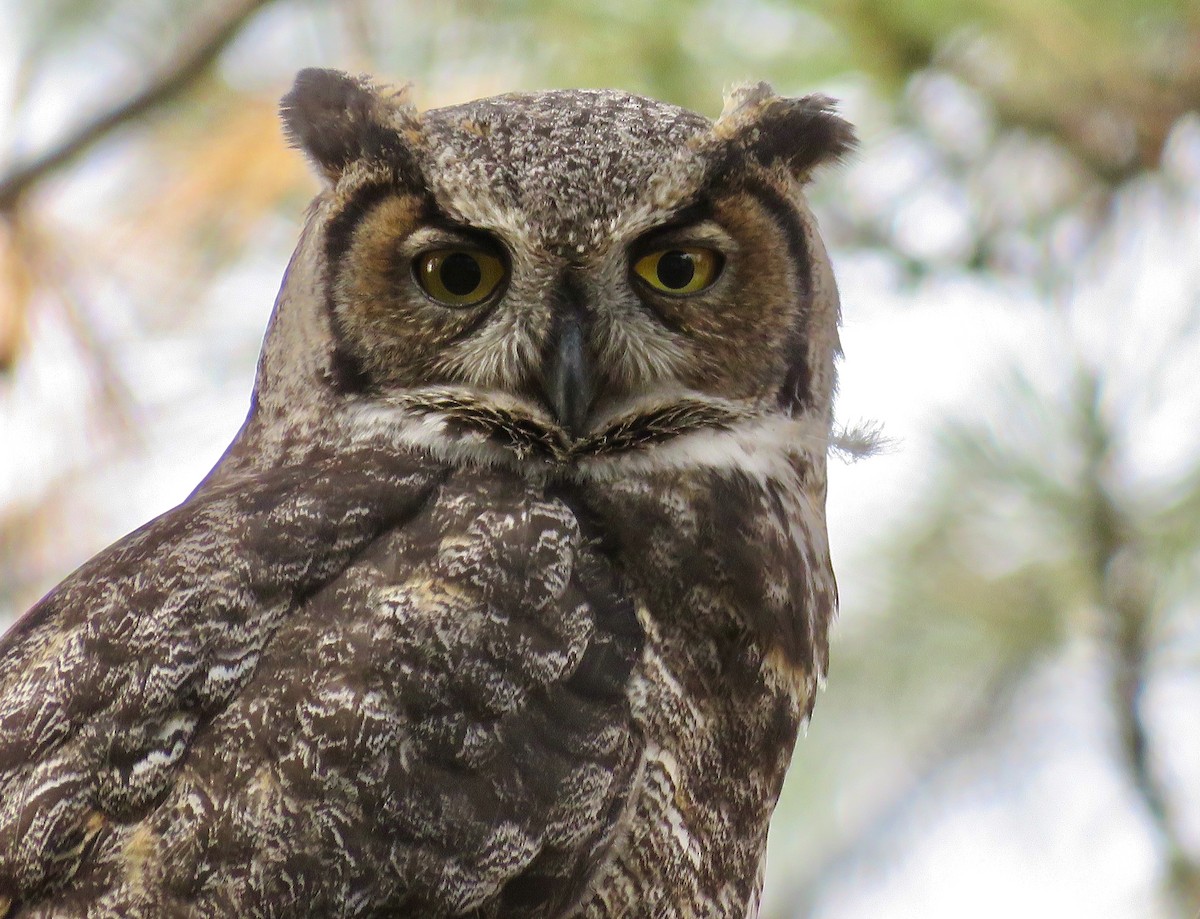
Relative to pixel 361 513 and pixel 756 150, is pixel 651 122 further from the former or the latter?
pixel 361 513

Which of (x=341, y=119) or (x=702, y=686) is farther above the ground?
(x=341, y=119)

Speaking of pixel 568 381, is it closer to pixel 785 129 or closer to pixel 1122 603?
pixel 785 129

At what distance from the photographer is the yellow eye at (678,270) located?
2209mm

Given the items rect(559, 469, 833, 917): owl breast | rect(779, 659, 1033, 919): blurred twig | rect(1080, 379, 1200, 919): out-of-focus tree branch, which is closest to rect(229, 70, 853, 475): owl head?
rect(559, 469, 833, 917): owl breast

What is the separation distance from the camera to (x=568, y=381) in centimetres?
210

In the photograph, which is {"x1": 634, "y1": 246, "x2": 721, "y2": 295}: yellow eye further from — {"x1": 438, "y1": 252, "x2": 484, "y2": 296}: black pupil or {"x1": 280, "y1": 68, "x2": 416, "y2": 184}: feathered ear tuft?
{"x1": 280, "y1": 68, "x2": 416, "y2": 184}: feathered ear tuft

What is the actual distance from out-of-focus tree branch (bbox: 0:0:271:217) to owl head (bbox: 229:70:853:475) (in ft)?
2.50

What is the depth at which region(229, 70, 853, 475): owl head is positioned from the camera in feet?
6.99

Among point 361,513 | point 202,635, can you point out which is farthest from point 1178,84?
point 202,635

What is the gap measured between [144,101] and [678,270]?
127 cm

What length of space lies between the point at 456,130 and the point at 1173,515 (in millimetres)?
1701

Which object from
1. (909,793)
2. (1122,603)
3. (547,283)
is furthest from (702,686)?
(909,793)

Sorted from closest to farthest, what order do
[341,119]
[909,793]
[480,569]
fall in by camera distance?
[480,569], [341,119], [909,793]

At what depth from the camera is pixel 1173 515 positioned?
10.1ft
